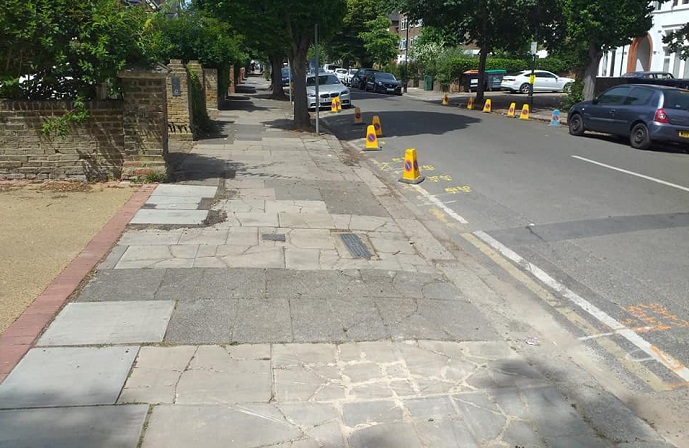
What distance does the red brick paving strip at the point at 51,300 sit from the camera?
4.03 m

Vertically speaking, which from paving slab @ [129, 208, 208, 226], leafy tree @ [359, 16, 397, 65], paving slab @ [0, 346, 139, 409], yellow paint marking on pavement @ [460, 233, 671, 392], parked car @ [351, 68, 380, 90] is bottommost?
yellow paint marking on pavement @ [460, 233, 671, 392]

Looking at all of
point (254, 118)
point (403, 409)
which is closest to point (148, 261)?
point (403, 409)

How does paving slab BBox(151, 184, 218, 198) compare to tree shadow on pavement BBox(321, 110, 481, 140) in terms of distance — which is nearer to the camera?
paving slab BBox(151, 184, 218, 198)

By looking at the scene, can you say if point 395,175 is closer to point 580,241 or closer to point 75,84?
point 580,241

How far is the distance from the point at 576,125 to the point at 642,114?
269cm

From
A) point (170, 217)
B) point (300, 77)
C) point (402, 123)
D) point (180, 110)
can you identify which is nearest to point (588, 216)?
point (170, 217)

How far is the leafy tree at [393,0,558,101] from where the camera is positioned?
2786 cm

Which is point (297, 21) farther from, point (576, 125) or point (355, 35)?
point (355, 35)

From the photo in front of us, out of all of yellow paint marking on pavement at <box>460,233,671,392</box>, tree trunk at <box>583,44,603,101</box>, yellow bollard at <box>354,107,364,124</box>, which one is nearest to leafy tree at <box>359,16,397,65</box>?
tree trunk at <box>583,44,603,101</box>

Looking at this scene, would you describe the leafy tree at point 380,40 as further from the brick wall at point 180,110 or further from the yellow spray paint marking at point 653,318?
the yellow spray paint marking at point 653,318

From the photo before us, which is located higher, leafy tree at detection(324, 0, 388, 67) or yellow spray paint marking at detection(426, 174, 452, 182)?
leafy tree at detection(324, 0, 388, 67)

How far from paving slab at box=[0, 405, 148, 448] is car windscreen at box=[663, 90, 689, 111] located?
15230mm

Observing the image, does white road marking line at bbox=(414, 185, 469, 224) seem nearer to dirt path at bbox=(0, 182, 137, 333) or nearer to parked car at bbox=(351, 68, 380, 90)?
dirt path at bbox=(0, 182, 137, 333)

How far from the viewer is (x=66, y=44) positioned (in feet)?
28.2
